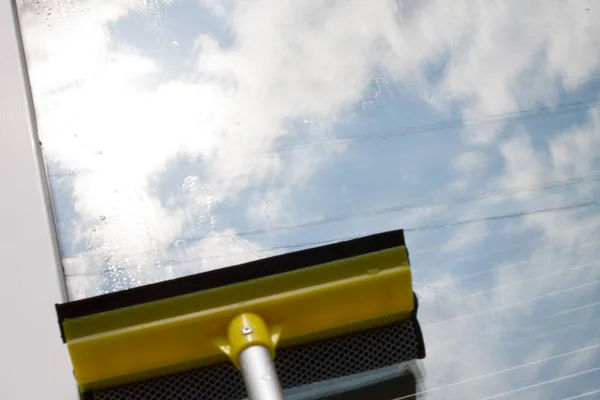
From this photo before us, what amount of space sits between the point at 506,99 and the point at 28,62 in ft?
2.73

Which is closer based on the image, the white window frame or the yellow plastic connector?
the yellow plastic connector

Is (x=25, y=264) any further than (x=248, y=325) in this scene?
Yes

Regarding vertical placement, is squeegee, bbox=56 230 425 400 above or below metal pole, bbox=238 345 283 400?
above

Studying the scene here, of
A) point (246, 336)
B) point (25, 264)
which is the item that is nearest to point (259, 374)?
point (246, 336)

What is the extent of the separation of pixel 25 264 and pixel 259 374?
0.48m

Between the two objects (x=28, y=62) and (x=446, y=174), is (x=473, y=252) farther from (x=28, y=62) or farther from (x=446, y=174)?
(x=28, y=62)

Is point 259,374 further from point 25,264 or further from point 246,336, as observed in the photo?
point 25,264

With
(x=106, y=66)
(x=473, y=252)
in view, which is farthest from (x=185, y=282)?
(x=106, y=66)

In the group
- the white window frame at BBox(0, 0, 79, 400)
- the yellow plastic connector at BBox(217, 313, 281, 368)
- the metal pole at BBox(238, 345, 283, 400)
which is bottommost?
the metal pole at BBox(238, 345, 283, 400)

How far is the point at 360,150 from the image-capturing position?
4.55ft

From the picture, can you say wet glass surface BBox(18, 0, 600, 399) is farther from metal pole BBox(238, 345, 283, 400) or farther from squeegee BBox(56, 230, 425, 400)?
metal pole BBox(238, 345, 283, 400)

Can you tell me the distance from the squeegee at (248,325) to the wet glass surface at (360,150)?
0.41 ft

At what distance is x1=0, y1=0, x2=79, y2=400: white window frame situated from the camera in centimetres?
114

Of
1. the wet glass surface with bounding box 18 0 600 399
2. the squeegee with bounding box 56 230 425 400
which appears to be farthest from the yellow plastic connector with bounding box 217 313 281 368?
the wet glass surface with bounding box 18 0 600 399
